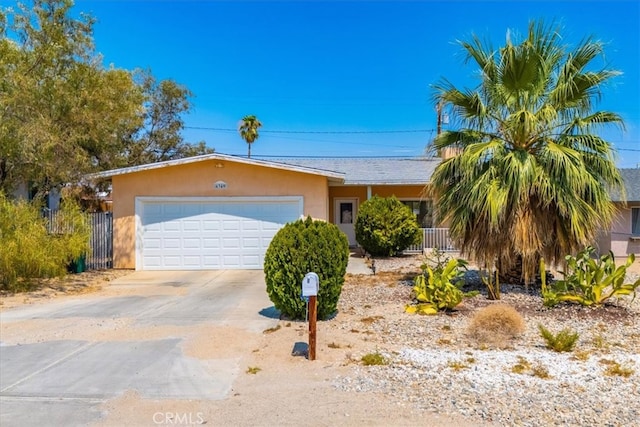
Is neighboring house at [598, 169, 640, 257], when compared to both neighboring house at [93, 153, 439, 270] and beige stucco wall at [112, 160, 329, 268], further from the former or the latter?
beige stucco wall at [112, 160, 329, 268]

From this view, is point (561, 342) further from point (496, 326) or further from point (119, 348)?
point (119, 348)

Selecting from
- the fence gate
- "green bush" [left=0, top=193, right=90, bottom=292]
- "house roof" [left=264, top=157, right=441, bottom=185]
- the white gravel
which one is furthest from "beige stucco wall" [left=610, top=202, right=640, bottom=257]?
"green bush" [left=0, top=193, right=90, bottom=292]

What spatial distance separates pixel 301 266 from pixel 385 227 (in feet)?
28.8

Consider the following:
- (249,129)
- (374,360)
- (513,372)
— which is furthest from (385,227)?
(249,129)

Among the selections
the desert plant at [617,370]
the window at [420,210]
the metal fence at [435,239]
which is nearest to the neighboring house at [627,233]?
the metal fence at [435,239]

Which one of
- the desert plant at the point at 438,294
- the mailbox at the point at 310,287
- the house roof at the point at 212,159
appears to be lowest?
the desert plant at the point at 438,294

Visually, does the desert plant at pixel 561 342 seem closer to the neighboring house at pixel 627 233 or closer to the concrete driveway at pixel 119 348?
the concrete driveway at pixel 119 348

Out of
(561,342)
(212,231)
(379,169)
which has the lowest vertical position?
(561,342)

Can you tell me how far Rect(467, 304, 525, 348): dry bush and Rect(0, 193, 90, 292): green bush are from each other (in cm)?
874

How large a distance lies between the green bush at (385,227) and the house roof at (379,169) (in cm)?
167

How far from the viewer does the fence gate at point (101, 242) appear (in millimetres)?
12820

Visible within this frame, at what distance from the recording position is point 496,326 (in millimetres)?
5488

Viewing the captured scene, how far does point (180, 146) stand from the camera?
81.3 feet

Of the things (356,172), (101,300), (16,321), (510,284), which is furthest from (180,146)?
(510,284)
